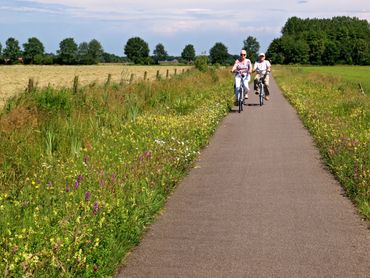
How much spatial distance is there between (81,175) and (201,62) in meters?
39.7

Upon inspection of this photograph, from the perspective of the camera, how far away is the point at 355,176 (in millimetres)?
7543

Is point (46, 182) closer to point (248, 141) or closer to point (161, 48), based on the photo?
point (248, 141)

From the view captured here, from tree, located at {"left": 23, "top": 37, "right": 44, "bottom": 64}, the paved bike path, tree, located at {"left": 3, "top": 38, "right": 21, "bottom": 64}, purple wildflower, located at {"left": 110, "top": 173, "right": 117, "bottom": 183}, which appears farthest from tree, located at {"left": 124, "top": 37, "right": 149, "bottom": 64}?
purple wildflower, located at {"left": 110, "top": 173, "right": 117, "bottom": 183}

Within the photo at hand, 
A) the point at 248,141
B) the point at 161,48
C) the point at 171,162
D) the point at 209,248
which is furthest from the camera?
the point at 161,48

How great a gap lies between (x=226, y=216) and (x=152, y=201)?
88 cm

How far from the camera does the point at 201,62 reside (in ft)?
151

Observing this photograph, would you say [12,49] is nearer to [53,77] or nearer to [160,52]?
[160,52]

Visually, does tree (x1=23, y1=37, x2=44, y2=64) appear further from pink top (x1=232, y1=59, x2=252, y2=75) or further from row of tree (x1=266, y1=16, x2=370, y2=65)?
pink top (x1=232, y1=59, x2=252, y2=75)

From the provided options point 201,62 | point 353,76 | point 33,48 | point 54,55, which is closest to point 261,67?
point 201,62

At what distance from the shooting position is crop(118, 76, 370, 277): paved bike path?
4762 millimetres

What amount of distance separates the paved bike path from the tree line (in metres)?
117

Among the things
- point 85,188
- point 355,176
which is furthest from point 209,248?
point 355,176

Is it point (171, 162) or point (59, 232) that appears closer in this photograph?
point (59, 232)

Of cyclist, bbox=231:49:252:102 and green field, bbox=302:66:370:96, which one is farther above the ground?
cyclist, bbox=231:49:252:102
